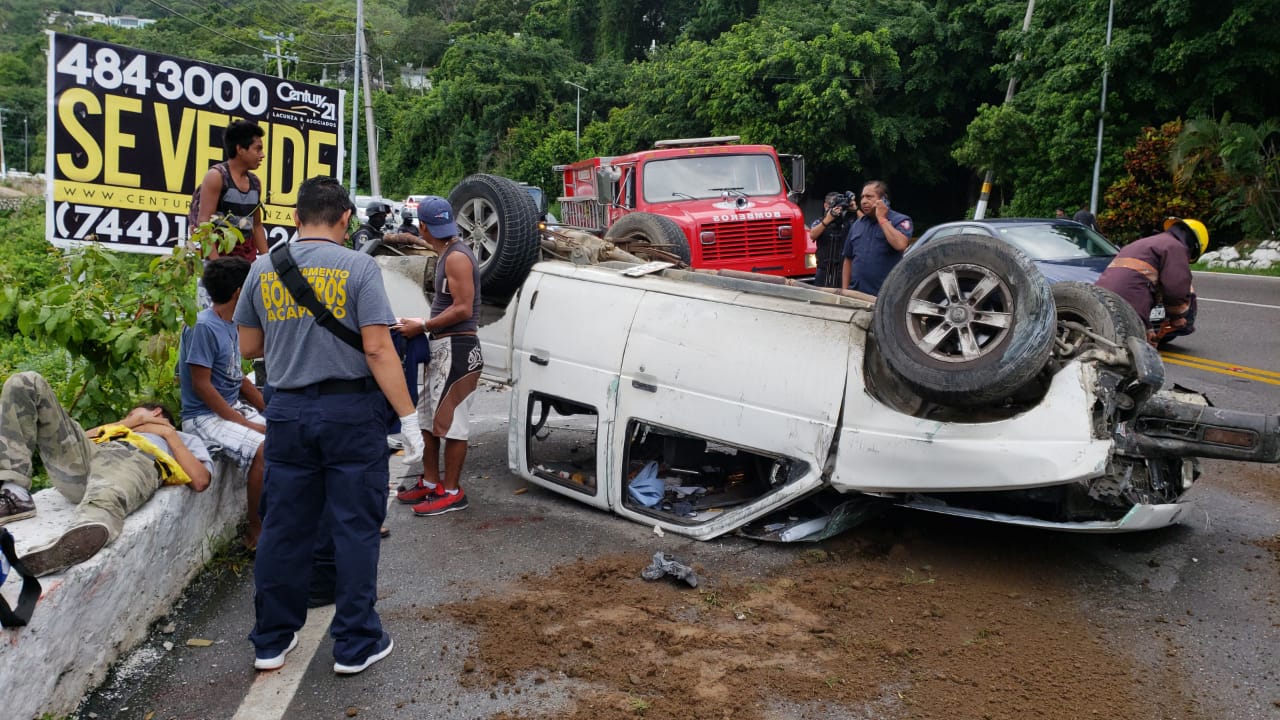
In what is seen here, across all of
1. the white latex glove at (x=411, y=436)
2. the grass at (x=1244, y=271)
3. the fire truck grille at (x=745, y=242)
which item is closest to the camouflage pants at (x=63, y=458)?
the white latex glove at (x=411, y=436)

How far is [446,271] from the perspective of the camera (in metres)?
5.27

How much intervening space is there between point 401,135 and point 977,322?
182 feet

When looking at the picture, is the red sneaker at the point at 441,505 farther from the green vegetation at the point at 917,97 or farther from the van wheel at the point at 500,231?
the green vegetation at the point at 917,97

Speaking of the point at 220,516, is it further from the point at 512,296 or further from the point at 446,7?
the point at 446,7

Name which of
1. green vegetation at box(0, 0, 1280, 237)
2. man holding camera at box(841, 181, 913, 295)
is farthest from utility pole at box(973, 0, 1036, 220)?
man holding camera at box(841, 181, 913, 295)

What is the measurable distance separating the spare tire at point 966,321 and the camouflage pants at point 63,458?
320 cm

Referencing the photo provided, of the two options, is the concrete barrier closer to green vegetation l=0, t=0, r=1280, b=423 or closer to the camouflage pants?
the camouflage pants

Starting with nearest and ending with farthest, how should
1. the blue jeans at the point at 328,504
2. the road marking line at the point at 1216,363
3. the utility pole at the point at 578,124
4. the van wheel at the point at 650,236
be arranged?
1. the blue jeans at the point at 328,504
2. the van wheel at the point at 650,236
3. the road marking line at the point at 1216,363
4. the utility pole at the point at 578,124

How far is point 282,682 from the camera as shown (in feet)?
11.4

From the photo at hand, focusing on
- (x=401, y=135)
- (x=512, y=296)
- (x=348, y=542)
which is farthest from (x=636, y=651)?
(x=401, y=135)

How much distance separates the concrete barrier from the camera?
291 cm

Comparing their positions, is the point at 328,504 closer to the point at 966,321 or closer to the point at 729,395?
the point at 729,395

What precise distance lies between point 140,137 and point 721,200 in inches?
279

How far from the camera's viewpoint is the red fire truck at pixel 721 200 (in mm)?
11188
